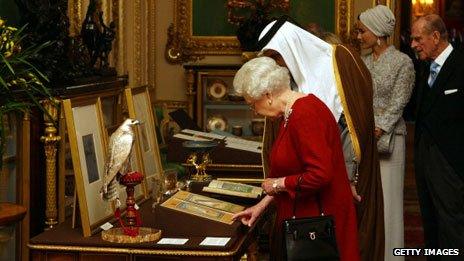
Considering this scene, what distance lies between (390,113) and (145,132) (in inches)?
81.5

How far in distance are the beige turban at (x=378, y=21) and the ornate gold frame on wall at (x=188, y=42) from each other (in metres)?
4.78

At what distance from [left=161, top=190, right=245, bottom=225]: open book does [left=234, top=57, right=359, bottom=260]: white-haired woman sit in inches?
13.4

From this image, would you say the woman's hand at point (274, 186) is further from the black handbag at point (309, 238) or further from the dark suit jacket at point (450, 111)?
the dark suit jacket at point (450, 111)

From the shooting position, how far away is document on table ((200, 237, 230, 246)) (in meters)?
4.24

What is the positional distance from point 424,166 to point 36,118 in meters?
2.61

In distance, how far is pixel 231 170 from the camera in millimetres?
6898

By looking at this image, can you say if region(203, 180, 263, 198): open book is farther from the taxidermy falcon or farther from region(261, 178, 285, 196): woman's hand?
the taxidermy falcon

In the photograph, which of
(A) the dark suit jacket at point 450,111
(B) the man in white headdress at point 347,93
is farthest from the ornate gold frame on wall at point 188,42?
(B) the man in white headdress at point 347,93

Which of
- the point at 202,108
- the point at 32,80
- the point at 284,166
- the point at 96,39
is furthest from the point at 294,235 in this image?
the point at 202,108

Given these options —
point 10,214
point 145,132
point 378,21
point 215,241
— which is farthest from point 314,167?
point 378,21

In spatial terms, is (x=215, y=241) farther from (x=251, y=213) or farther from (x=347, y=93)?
(x=347, y=93)

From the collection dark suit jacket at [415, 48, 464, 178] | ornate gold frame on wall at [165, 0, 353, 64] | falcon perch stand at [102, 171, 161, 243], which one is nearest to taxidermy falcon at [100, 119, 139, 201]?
falcon perch stand at [102, 171, 161, 243]

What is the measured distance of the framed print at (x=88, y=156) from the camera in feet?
14.2

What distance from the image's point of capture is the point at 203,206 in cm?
482
